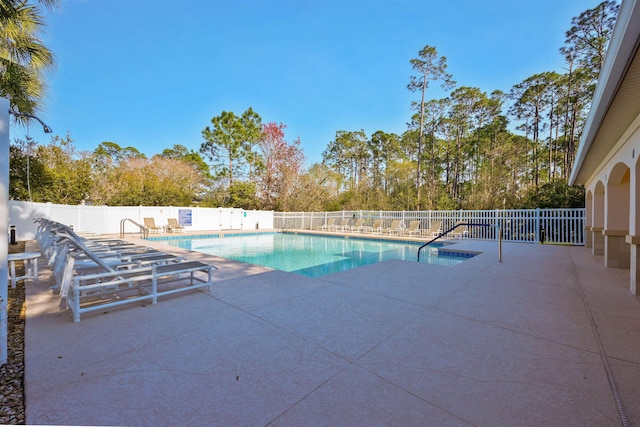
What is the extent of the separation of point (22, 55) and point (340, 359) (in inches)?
423

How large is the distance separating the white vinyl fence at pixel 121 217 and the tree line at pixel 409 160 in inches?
55.1

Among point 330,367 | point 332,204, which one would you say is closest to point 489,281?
point 330,367

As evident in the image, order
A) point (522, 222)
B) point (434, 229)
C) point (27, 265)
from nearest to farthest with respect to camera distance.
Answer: point (27, 265) → point (522, 222) → point (434, 229)

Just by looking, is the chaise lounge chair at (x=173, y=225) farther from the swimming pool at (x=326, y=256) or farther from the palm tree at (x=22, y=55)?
the palm tree at (x=22, y=55)

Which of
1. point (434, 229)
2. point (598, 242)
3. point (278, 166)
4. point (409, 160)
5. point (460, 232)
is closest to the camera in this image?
point (598, 242)

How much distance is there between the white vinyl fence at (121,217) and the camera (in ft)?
35.1

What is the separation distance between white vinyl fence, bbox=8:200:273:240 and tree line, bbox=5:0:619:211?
1.40m

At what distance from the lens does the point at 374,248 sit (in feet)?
37.7

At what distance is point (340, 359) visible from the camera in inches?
84.5

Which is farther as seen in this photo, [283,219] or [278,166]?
[278,166]

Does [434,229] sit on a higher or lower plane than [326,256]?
higher

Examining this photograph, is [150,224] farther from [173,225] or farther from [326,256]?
[326,256]

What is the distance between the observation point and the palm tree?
22.1ft

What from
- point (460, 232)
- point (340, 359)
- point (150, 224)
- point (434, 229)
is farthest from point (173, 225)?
point (340, 359)
